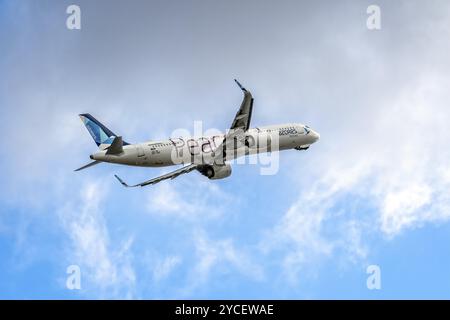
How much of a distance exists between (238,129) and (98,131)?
15.3 m

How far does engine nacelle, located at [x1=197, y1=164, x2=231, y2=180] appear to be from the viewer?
2741 inches

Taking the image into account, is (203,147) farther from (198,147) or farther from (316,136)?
(316,136)

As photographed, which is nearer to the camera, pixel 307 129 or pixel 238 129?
pixel 238 129

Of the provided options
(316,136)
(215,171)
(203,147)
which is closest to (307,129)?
(316,136)

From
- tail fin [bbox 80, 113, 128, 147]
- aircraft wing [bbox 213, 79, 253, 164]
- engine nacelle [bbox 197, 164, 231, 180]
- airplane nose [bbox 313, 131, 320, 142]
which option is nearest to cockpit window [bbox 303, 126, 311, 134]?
airplane nose [bbox 313, 131, 320, 142]

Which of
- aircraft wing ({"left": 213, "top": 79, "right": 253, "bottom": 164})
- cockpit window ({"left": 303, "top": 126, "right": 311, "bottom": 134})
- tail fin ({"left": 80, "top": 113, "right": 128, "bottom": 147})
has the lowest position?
aircraft wing ({"left": 213, "top": 79, "right": 253, "bottom": 164})

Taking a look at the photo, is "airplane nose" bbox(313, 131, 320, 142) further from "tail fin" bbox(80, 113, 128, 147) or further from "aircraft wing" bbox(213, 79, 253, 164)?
"tail fin" bbox(80, 113, 128, 147)

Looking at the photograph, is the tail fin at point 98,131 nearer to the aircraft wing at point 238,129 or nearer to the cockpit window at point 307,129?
the aircraft wing at point 238,129

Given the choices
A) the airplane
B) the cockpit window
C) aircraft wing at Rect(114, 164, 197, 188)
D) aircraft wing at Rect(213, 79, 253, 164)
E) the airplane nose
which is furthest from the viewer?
the airplane nose

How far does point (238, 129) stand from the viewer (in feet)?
209

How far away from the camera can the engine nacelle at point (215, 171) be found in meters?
69.6

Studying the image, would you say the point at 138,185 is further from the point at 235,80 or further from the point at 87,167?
the point at 235,80

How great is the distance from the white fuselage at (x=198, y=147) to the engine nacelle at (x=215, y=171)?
158 centimetres

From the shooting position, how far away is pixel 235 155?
68.0 m
